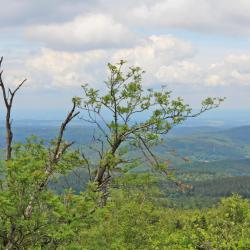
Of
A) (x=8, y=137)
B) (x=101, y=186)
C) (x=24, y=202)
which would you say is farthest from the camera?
(x=101, y=186)

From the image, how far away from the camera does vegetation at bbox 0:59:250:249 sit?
18.0 meters

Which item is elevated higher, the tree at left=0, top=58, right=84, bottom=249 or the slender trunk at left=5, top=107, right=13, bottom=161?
the slender trunk at left=5, top=107, right=13, bottom=161

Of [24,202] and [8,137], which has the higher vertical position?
[8,137]

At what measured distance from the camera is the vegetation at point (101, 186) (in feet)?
59.0

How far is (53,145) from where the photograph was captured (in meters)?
28.6

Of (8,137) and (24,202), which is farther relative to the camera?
Answer: (8,137)

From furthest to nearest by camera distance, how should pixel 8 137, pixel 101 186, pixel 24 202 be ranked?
pixel 101 186
pixel 8 137
pixel 24 202

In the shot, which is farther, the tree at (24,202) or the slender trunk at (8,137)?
the slender trunk at (8,137)

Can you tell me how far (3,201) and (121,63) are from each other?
1735 cm

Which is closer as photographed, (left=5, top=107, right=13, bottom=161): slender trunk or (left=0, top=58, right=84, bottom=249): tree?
(left=0, top=58, right=84, bottom=249): tree

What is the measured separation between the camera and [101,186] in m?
27.0

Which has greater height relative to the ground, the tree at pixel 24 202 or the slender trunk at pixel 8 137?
the slender trunk at pixel 8 137

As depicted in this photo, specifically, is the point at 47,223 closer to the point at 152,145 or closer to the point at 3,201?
the point at 3,201


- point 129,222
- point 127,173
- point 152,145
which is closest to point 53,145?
point 127,173
